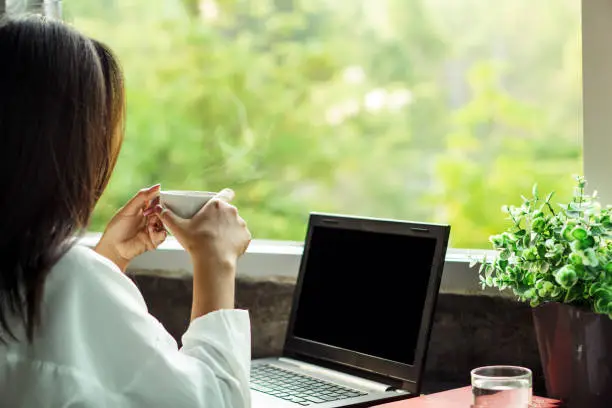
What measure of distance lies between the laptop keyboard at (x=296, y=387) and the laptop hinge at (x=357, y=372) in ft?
0.16

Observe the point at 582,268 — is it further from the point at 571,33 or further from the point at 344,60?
the point at 344,60

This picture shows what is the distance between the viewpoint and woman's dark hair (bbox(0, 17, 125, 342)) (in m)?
0.95

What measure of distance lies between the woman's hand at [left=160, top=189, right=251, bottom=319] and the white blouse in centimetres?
12

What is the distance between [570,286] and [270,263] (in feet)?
2.42

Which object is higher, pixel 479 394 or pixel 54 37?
pixel 54 37

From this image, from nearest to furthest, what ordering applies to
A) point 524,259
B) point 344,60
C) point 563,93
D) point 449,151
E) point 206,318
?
point 206,318 < point 524,259 < point 563,93 < point 449,151 < point 344,60

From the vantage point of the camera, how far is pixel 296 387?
4.59 ft

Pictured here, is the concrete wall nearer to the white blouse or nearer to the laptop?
the laptop

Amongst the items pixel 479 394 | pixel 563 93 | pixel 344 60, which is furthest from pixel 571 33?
pixel 479 394

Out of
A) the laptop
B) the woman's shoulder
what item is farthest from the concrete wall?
the woman's shoulder

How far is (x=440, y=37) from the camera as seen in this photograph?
2357mm

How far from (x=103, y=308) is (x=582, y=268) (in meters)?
0.66

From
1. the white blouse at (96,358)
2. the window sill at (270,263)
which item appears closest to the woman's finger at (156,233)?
the window sill at (270,263)

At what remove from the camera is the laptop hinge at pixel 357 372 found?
1.36 metres
